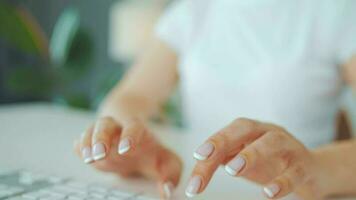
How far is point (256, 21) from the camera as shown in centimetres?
93

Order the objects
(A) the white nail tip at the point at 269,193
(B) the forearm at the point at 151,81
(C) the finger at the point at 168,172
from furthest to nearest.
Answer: (B) the forearm at the point at 151,81 < (C) the finger at the point at 168,172 < (A) the white nail tip at the point at 269,193

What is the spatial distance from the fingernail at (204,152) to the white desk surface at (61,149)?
4.0 inches

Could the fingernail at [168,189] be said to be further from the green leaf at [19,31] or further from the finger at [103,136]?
the green leaf at [19,31]

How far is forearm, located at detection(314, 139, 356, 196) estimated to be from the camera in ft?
1.80

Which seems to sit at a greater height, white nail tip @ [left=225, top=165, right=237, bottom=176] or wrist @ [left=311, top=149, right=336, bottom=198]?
white nail tip @ [left=225, top=165, right=237, bottom=176]

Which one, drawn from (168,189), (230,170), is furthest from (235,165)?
(168,189)

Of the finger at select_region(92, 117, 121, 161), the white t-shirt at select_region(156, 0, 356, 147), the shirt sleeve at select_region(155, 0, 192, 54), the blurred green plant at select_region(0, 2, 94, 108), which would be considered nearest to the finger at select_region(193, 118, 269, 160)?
the finger at select_region(92, 117, 121, 161)

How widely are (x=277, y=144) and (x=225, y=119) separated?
0.46m

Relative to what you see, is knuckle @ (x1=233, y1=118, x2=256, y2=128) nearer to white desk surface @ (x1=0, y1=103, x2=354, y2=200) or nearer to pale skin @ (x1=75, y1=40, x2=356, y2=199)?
pale skin @ (x1=75, y1=40, x2=356, y2=199)

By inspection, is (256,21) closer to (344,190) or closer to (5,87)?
(344,190)

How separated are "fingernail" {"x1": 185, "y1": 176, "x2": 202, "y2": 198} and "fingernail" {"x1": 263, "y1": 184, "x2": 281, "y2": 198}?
0.19 feet

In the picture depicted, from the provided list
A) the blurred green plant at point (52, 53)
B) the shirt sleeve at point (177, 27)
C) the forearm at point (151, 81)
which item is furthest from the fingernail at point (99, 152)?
the blurred green plant at point (52, 53)

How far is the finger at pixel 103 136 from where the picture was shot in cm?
50

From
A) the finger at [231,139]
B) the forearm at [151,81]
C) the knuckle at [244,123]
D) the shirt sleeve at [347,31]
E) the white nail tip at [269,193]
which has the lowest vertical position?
the white nail tip at [269,193]
